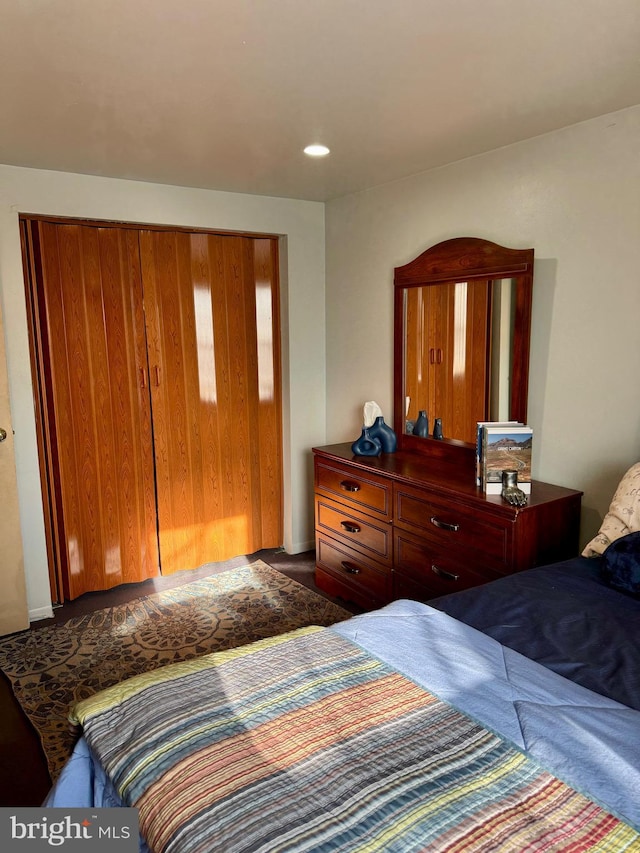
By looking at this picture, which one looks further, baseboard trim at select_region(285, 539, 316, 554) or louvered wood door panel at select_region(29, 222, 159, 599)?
baseboard trim at select_region(285, 539, 316, 554)

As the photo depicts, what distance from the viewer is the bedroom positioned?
239 centimetres

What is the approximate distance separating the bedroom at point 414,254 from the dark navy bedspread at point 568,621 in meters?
0.67

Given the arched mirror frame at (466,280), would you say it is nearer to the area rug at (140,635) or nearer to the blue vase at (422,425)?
the blue vase at (422,425)

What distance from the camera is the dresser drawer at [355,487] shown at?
3031 mm

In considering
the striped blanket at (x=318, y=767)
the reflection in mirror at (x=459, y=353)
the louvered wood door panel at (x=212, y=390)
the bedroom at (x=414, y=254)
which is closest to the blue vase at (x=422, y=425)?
the reflection in mirror at (x=459, y=353)

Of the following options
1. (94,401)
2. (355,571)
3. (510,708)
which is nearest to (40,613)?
(94,401)

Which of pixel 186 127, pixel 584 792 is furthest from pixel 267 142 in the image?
pixel 584 792

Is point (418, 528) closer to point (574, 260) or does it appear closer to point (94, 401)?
point (574, 260)

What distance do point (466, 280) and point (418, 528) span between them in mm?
1225

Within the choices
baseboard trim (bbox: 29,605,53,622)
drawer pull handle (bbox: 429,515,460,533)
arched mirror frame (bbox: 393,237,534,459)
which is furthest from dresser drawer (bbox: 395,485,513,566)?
baseboard trim (bbox: 29,605,53,622)

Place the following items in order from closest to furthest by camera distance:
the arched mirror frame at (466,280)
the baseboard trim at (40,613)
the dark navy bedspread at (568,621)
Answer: the dark navy bedspread at (568,621) < the arched mirror frame at (466,280) < the baseboard trim at (40,613)

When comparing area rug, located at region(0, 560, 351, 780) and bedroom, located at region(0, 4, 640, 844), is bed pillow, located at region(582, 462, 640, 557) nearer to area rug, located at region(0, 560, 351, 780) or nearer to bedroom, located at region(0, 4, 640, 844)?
bedroom, located at region(0, 4, 640, 844)

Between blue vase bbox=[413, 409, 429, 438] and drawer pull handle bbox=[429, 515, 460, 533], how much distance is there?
692 mm

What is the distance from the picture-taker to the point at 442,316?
3150 mm
